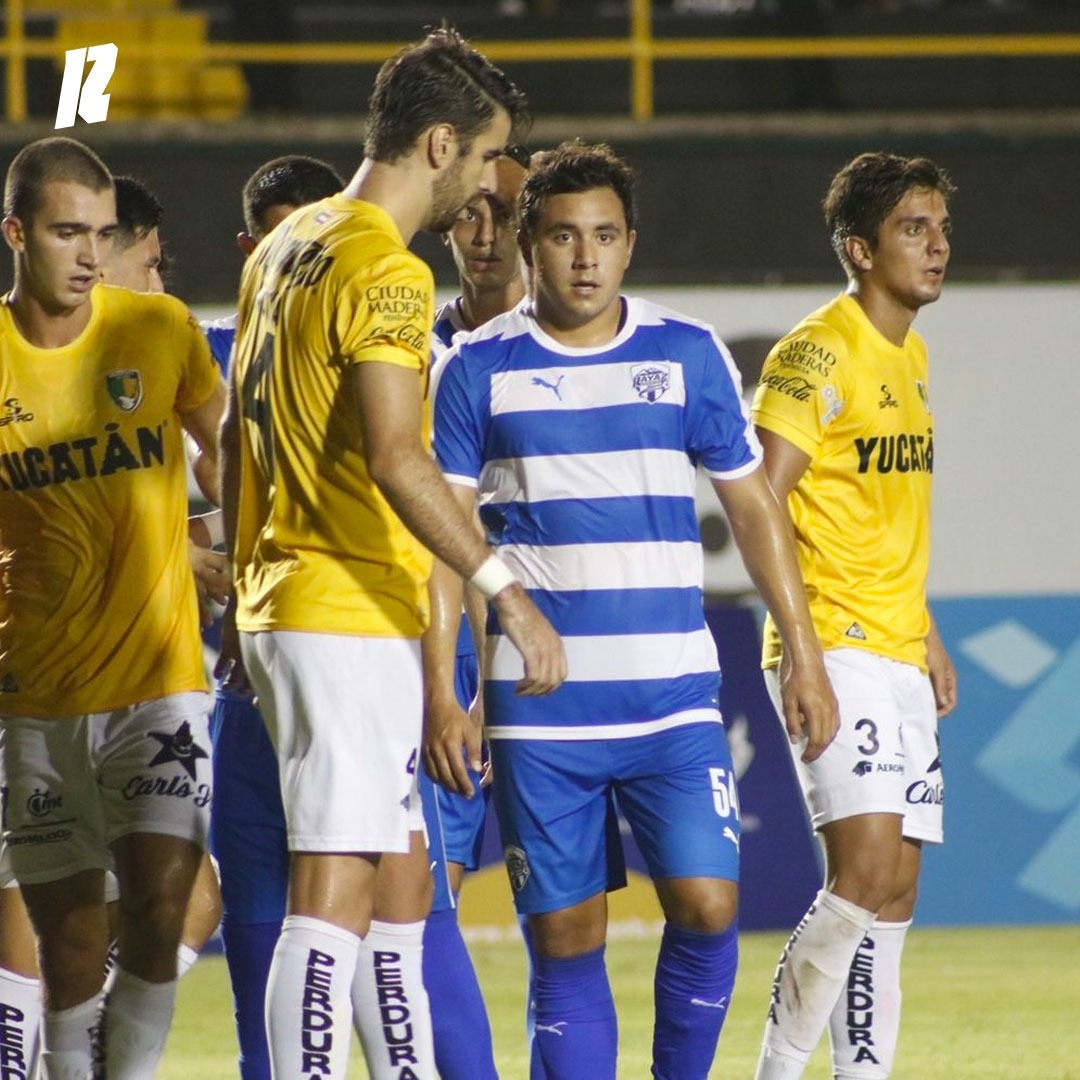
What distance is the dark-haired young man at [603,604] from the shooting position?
14.7 feet

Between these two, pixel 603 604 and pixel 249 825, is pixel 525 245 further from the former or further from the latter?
pixel 249 825

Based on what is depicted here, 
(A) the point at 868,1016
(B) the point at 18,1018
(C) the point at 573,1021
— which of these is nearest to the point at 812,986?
(A) the point at 868,1016

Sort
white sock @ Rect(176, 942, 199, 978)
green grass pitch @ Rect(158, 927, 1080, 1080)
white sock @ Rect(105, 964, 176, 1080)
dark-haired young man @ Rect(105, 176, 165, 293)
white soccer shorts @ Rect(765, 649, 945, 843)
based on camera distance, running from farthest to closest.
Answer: green grass pitch @ Rect(158, 927, 1080, 1080) → dark-haired young man @ Rect(105, 176, 165, 293) → white soccer shorts @ Rect(765, 649, 945, 843) → white sock @ Rect(176, 942, 199, 978) → white sock @ Rect(105, 964, 176, 1080)

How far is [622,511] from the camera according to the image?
176 inches

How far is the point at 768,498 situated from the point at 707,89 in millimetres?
6985

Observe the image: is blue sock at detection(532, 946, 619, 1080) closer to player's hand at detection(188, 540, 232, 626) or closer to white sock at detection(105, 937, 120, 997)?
white sock at detection(105, 937, 120, 997)

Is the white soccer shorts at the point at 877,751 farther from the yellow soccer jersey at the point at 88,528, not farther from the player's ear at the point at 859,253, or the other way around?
the yellow soccer jersey at the point at 88,528

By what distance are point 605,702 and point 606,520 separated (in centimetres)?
38

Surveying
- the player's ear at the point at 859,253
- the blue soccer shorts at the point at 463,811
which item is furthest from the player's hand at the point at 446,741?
the player's ear at the point at 859,253

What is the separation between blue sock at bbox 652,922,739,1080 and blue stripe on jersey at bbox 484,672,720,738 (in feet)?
1.50

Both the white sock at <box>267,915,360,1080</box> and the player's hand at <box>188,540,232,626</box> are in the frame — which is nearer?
the white sock at <box>267,915,360,1080</box>

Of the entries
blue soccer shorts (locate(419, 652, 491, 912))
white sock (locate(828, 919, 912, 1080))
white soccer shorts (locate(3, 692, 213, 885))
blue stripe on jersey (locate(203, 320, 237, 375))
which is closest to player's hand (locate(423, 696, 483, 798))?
blue soccer shorts (locate(419, 652, 491, 912))

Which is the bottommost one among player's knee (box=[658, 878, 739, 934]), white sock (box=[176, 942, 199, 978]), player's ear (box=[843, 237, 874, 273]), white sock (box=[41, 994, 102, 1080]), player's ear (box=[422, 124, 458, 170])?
white sock (box=[41, 994, 102, 1080])

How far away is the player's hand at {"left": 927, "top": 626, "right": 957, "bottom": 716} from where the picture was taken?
5367 mm
